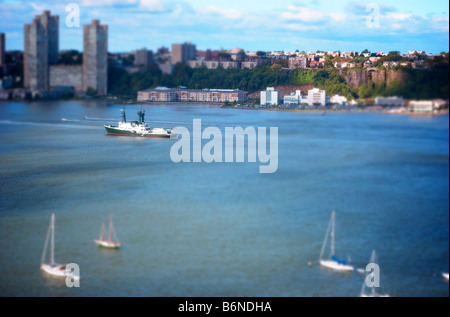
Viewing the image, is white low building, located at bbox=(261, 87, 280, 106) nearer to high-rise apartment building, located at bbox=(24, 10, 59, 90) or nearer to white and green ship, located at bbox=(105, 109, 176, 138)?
white and green ship, located at bbox=(105, 109, 176, 138)

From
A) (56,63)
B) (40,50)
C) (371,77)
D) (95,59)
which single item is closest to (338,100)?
(371,77)

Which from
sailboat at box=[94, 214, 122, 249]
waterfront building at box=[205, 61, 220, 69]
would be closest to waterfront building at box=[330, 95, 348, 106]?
waterfront building at box=[205, 61, 220, 69]

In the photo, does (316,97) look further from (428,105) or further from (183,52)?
(183,52)

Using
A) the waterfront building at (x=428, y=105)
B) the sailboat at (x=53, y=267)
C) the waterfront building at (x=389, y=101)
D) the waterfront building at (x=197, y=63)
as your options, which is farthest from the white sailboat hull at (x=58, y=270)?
the waterfront building at (x=428, y=105)

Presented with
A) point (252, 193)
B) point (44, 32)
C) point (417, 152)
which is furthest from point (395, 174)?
point (44, 32)
